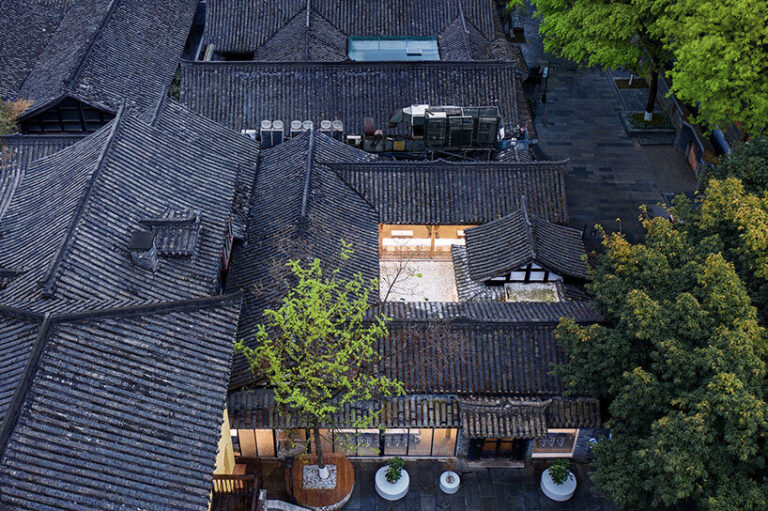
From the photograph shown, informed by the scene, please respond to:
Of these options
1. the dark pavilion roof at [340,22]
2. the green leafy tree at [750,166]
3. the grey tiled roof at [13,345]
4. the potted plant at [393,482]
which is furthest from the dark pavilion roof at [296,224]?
the green leafy tree at [750,166]

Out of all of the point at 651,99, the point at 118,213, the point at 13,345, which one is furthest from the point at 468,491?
the point at 651,99

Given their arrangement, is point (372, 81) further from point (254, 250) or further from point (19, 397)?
point (19, 397)

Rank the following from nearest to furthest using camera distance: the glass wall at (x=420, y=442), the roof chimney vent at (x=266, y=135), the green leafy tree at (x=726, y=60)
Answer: the glass wall at (x=420, y=442) < the green leafy tree at (x=726, y=60) < the roof chimney vent at (x=266, y=135)

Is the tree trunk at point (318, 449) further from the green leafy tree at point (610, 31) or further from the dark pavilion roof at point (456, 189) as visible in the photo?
the green leafy tree at point (610, 31)

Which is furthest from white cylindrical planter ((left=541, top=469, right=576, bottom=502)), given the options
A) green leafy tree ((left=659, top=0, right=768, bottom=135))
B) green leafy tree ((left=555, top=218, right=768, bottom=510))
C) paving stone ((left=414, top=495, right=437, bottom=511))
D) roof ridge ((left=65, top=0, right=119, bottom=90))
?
roof ridge ((left=65, top=0, right=119, bottom=90))

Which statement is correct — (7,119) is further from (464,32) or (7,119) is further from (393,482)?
(464,32)
